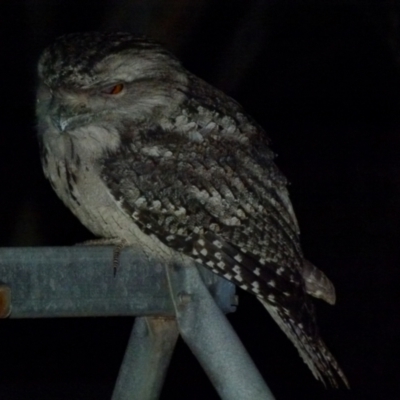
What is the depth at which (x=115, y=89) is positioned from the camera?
3551 mm

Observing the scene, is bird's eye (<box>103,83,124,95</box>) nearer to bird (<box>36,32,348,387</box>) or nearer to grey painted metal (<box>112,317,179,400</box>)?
bird (<box>36,32,348,387</box>)

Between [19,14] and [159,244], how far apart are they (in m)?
3.20

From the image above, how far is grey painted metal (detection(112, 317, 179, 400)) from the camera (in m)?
2.36

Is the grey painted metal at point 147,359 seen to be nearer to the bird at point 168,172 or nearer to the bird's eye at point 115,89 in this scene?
the bird at point 168,172

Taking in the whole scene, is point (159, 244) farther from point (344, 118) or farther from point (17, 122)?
point (344, 118)

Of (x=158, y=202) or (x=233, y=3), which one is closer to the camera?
(x=158, y=202)

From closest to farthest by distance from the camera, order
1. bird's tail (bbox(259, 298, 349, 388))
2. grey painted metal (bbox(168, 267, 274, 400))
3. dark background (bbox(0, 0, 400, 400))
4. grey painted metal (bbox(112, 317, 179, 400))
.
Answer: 1. grey painted metal (bbox(168, 267, 274, 400))
2. grey painted metal (bbox(112, 317, 179, 400))
3. bird's tail (bbox(259, 298, 349, 388))
4. dark background (bbox(0, 0, 400, 400))

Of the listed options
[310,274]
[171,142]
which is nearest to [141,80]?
[171,142]

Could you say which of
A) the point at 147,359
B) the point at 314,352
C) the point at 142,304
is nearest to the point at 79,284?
the point at 142,304

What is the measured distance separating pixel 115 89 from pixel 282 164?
3498mm

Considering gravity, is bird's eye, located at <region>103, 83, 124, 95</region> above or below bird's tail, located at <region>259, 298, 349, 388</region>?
above

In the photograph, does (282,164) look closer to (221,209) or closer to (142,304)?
(221,209)

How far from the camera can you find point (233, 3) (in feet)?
20.0

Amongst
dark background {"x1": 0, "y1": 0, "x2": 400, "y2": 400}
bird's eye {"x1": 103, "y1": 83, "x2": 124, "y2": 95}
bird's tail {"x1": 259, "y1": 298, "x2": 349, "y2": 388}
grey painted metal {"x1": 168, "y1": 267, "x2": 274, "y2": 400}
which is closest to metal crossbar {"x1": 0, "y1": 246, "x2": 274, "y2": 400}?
grey painted metal {"x1": 168, "y1": 267, "x2": 274, "y2": 400}
